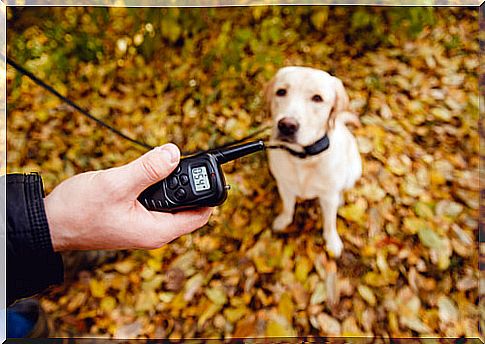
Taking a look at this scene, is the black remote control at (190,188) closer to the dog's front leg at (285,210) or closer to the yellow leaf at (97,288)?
the dog's front leg at (285,210)

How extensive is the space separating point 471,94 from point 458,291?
786mm

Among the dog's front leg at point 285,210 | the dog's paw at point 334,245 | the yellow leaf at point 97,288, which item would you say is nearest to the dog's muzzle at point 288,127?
the dog's front leg at point 285,210

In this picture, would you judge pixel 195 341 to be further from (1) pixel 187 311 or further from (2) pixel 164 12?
(2) pixel 164 12

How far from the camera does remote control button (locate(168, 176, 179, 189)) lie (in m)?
1.05

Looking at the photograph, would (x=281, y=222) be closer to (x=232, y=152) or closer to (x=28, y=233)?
(x=232, y=152)

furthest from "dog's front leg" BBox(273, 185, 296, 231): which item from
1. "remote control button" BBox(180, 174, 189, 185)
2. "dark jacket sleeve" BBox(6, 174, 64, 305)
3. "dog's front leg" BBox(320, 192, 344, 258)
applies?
"dark jacket sleeve" BBox(6, 174, 64, 305)

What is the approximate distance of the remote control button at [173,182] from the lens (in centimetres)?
105

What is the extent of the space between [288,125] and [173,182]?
426mm

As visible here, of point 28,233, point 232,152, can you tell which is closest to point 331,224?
Result: point 232,152

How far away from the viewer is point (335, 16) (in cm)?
190

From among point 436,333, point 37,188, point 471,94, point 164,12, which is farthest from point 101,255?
point 471,94

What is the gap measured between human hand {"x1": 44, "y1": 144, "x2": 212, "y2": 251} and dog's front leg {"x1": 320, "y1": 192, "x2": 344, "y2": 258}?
67 centimetres

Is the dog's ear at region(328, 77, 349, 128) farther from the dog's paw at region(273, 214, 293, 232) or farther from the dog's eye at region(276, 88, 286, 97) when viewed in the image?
the dog's paw at region(273, 214, 293, 232)

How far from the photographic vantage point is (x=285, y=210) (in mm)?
1686
